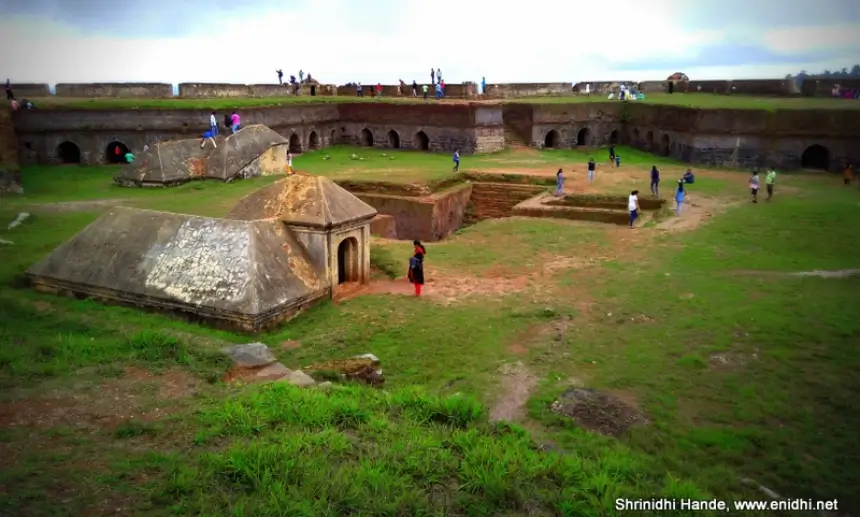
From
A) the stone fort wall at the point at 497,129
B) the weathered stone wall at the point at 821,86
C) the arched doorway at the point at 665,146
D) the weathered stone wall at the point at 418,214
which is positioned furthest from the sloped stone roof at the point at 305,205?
the weathered stone wall at the point at 821,86

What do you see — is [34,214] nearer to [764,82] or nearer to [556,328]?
[556,328]

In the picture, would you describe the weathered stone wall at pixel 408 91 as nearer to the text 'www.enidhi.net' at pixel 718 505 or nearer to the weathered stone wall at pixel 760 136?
the weathered stone wall at pixel 760 136

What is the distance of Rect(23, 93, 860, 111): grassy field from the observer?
23641 mm

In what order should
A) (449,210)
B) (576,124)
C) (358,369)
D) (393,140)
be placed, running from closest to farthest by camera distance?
(358,369), (449,210), (576,124), (393,140)

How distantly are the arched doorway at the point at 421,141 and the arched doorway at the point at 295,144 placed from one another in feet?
16.4

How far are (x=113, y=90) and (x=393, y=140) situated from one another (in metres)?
12.0

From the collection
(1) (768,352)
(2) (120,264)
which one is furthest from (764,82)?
(2) (120,264)

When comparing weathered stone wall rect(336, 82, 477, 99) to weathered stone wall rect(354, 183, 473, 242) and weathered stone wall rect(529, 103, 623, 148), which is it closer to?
weathered stone wall rect(529, 103, 623, 148)

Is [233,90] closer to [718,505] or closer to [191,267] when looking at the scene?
[191,267]

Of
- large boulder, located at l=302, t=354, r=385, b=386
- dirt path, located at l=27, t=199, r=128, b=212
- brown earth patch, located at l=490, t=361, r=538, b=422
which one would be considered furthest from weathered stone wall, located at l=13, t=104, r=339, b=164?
brown earth patch, located at l=490, t=361, r=538, b=422

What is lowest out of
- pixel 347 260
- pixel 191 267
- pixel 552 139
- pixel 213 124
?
pixel 347 260

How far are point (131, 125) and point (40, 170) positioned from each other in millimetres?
3371

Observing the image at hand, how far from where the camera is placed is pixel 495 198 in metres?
20.9

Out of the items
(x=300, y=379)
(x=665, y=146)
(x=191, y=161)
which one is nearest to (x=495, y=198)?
(x=191, y=161)
